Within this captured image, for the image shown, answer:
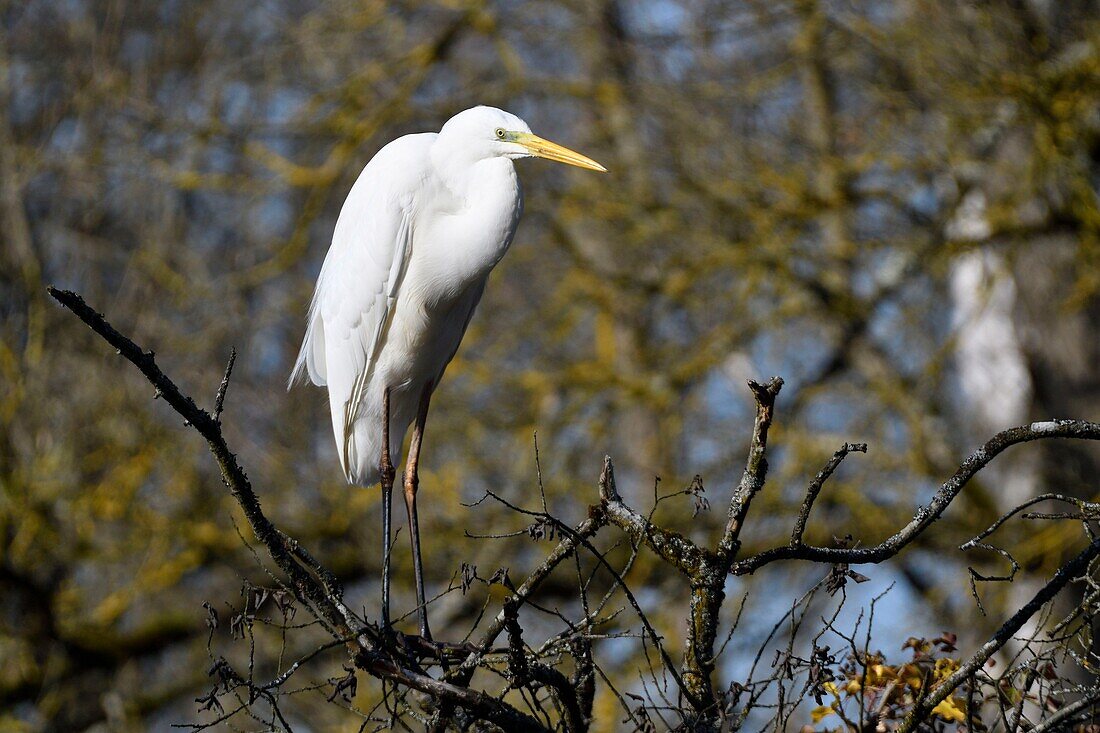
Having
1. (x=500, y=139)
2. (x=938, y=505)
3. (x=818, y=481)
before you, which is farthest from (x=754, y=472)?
(x=500, y=139)

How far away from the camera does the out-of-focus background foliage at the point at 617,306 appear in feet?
21.5

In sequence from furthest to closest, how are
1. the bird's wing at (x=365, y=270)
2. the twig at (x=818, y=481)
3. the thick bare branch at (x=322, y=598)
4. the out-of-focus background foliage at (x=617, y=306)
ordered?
1. the out-of-focus background foliage at (x=617, y=306)
2. the bird's wing at (x=365, y=270)
3. the thick bare branch at (x=322, y=598)
4. the twig at (x=818, y=481)

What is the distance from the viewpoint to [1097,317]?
302 inches

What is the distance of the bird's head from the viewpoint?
3.77 meters

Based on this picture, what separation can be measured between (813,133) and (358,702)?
13.4 ft

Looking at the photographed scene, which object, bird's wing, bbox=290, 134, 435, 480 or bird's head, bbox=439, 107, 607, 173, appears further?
bird's wing, bbox=290, 134, 435, 480

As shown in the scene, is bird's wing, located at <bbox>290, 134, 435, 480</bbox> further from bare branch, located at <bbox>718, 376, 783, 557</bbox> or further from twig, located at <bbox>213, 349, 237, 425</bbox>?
bare branch, located at <bbox>718, 376, 783, 557</bbox>

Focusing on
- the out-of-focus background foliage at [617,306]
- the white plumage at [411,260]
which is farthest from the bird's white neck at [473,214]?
the out-of-focus background foliage at [617,306]

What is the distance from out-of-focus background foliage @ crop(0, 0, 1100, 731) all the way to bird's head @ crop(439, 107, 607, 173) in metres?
2.93

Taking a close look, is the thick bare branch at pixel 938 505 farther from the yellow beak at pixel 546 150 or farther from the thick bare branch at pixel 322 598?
the yellow beak at pixel 546 150

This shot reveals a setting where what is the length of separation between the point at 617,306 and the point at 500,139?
3.98 m

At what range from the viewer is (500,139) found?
12.6ft

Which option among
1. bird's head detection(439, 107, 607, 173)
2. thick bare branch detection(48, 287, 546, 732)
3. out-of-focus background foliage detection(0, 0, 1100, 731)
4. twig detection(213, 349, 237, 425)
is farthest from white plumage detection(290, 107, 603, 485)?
out-of-focus background foliage detection(0, 0, 1100, 731)

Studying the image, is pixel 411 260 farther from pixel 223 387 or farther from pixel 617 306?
pixel 617 306
